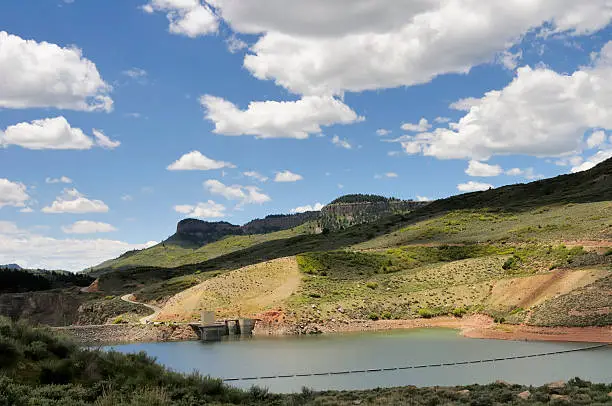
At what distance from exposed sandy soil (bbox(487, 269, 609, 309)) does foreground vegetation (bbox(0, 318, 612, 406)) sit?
34597 millimetres

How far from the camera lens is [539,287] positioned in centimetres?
5231

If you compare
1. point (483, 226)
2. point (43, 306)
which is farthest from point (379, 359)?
point (43, 306)

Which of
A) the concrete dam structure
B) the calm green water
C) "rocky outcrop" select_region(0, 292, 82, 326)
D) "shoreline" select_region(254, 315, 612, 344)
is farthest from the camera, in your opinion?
"rocky outcrop" select_region(0, 292, 82, 326)

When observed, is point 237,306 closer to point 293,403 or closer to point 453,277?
point 453,277

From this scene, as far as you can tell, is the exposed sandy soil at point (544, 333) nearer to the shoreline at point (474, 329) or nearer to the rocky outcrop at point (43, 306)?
the shoreline at point (474, 329)

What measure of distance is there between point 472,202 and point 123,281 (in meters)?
88.7

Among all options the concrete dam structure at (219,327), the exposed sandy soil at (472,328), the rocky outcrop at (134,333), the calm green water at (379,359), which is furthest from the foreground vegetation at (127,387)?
the rocky outcrop at (134,333)

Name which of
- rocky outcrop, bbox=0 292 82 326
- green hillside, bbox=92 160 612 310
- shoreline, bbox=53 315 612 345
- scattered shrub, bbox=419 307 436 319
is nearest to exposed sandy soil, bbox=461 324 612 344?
shoreline, bbox=53 315 612 345

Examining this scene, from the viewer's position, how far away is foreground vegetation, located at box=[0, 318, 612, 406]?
44.3 feet

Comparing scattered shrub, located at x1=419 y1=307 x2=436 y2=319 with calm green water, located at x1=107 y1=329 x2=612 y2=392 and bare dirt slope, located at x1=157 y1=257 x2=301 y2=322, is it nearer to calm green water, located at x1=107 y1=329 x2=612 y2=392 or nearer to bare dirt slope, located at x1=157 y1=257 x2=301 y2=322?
calm green water, located at x1=107 y1=329 x2=612 y2=392

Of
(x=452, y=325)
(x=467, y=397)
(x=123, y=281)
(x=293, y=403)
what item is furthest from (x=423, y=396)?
(x=123, y=281)

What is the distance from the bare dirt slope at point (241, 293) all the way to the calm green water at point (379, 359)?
11.4 meters

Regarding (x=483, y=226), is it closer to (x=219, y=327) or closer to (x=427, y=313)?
(x=427, y=313)

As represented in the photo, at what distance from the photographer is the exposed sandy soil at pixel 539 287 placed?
4950 centimetres
